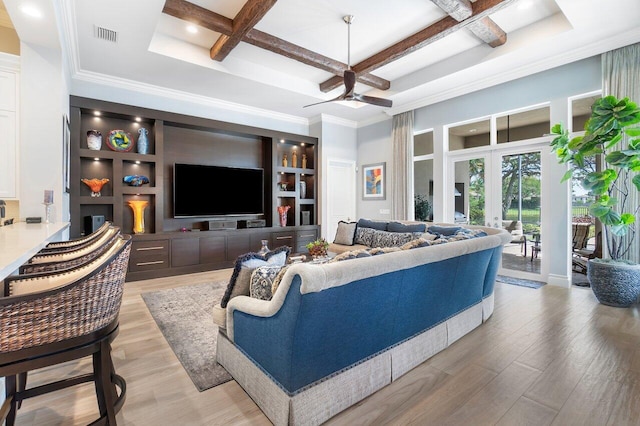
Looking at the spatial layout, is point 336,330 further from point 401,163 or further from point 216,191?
point 401,163

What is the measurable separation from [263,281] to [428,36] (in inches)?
149

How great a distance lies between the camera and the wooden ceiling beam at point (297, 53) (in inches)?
155

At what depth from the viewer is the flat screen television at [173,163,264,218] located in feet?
17.3

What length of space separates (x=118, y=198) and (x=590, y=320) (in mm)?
6236

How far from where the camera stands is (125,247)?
4.51ft

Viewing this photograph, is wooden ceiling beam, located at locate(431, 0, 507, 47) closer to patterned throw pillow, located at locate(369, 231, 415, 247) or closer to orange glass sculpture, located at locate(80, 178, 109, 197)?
patterned throw pillow, located at locate(369, 231, 415, 247)

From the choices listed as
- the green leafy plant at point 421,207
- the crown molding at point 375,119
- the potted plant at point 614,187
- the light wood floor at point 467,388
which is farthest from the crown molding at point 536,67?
the light wood floor at point 467,388

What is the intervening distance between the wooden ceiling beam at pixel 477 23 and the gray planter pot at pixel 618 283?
3.13 m

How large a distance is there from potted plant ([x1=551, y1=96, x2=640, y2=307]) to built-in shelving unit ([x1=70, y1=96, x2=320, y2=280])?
4622 mm

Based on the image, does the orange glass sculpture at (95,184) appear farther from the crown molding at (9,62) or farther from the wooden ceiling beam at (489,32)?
the wooden ceiling beam at (489,32)

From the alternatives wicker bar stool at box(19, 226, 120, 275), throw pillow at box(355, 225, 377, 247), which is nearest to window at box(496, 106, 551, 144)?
throw pillow at box(355, 225, 377, 247)

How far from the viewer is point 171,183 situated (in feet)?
17.4

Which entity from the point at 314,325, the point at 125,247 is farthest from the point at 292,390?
the point at 125,247

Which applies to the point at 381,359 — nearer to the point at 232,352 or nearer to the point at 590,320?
the point at 232,352
